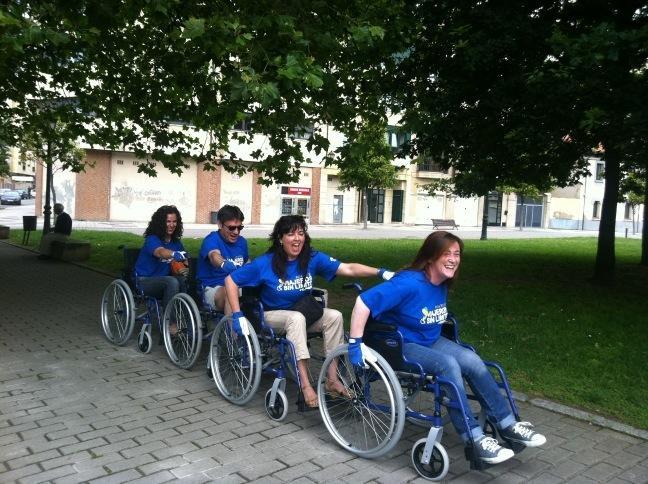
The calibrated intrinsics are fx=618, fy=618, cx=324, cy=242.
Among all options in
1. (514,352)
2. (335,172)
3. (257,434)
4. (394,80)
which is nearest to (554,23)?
(394,80)

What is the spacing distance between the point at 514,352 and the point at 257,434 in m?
3.35

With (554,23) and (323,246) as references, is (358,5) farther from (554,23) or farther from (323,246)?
(323,246)

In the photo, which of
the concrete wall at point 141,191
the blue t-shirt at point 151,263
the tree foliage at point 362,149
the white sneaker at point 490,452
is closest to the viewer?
the white sneaker at point 490,452

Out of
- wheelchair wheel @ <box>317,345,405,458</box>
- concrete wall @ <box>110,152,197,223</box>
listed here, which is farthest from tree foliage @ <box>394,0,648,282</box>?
concrete wall @ <box>110,152,197,223</box>

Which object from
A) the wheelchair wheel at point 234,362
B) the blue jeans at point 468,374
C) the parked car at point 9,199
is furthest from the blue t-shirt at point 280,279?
the parked car at point 9,199

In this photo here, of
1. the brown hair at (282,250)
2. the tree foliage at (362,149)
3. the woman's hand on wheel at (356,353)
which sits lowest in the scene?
the woman's hand on wheel at (356,353)

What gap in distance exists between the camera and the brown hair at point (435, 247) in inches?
161

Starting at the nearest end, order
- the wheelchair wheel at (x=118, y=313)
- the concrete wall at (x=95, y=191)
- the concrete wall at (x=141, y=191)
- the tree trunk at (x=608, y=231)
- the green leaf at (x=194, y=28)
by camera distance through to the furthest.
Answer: the green leaf at (x=194, y=28) < the wheelchair wheel at (x=118, y=313) < the tree trunk at (x=608, y=231) < the concrete wall at (x=95, y=191) < the concrete wall at (x=141, y=191)

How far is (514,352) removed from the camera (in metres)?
6.56

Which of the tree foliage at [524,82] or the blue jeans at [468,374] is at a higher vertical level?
the tree foliage at [524,82]

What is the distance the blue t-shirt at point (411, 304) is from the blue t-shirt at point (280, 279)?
91 centimetres

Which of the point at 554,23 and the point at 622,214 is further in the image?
the point at 622,214

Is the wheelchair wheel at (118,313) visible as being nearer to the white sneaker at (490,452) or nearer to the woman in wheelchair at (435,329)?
the woman in wheelchair at (435,329)

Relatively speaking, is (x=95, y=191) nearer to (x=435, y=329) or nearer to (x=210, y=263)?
(x=210, y=263)
